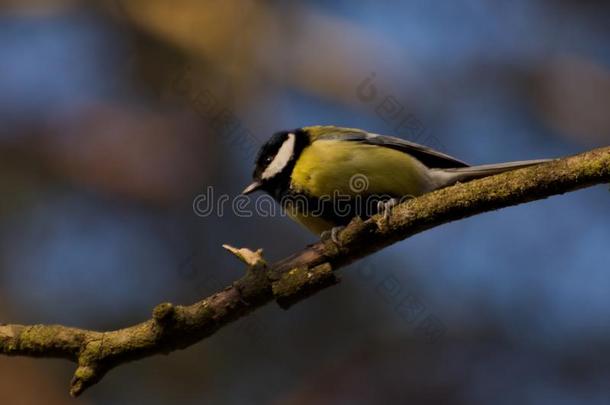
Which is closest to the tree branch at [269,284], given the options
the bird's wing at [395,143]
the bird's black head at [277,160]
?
the bird's wing at [395,143]

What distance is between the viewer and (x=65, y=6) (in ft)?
27.2

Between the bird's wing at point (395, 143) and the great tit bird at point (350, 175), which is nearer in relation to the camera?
the great tit bird at point (350, 175)

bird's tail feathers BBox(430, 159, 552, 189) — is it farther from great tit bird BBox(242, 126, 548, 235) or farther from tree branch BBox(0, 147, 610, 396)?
tree branch BBox(0, 147, 610, 396)

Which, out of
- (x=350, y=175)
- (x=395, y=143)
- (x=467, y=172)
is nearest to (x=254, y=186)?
(x=350, y=175)

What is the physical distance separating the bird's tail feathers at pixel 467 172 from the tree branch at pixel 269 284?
46cm

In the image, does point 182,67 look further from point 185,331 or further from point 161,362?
→ point 185,331

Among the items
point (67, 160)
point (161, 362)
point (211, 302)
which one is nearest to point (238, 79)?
point (67, 160)

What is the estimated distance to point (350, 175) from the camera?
4004 mm

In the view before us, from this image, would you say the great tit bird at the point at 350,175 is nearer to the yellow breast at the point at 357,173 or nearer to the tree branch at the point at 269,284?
the yellow breast at the point at 357,173

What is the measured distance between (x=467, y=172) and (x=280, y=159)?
43.4 inches

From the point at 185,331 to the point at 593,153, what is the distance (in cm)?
173

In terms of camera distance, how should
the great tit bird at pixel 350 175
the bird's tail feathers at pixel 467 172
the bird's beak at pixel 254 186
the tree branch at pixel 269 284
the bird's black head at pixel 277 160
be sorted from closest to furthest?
the tree branch at pixel 269 284, the bird's tail feathers at pixel 467 172, the great tit bird at pixel 350 175, the bird's black head at pixel 277 160, the bird's beak at pixel 254 186

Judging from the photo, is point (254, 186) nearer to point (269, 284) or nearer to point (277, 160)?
point (277, 160)

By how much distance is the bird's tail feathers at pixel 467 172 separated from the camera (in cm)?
348
